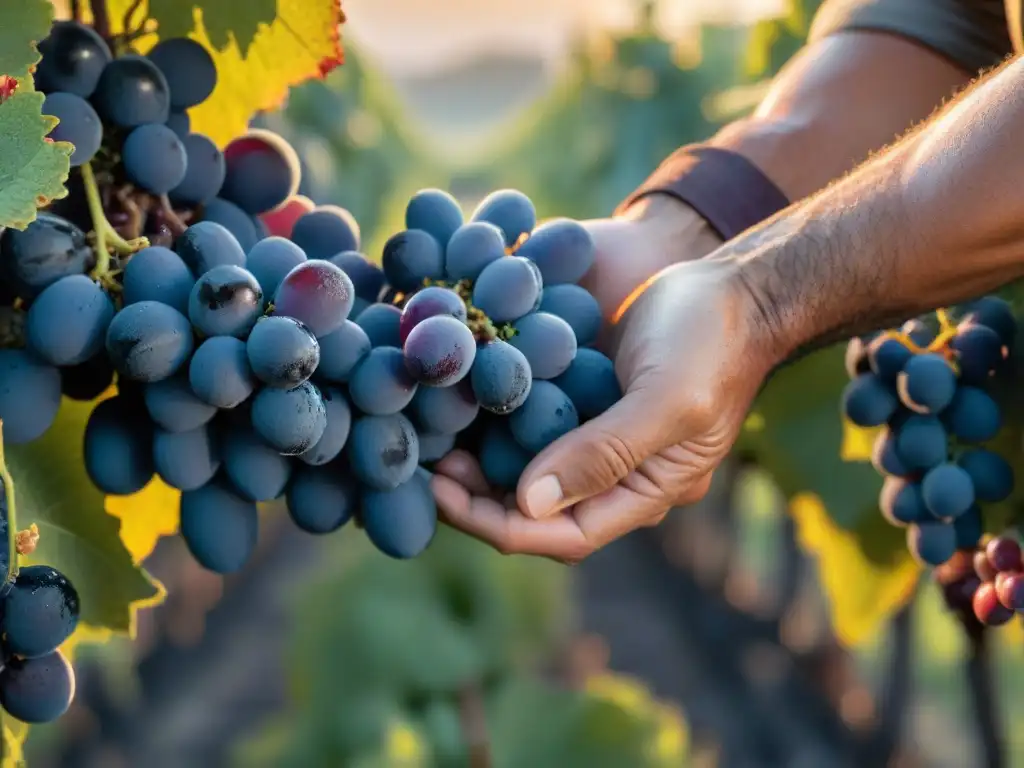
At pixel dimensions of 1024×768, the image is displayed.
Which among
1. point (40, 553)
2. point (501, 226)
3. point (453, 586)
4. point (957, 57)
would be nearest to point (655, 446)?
point (501, 226)

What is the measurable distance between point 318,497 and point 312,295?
0.71 ft

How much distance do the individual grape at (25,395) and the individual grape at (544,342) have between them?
41 centimetres


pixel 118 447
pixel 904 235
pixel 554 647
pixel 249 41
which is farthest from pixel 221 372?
pixel 554 647

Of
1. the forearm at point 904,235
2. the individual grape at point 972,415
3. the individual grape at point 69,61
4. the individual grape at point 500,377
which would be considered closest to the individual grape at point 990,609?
the individual grape at point 972,415

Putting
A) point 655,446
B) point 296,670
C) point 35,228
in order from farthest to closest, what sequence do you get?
1. point 296,670
2. point 655,446
3. point 35,228

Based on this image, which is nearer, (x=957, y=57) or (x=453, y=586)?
(x=957, y=57)

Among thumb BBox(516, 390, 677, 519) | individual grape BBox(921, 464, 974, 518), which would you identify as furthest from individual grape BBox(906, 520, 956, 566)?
thumb BBox(516, 390, 677, 519)

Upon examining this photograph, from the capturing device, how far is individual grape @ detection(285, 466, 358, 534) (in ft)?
3.27

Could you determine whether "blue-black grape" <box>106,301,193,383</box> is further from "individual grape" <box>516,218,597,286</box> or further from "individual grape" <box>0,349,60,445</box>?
"individual grape" <box>516,218,597,286</box>

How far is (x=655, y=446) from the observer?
1109mm

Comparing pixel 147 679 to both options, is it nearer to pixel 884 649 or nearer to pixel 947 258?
pixel 884 649

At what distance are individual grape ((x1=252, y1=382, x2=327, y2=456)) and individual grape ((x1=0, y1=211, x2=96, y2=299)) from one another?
0.19m

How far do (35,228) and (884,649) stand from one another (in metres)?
6.03

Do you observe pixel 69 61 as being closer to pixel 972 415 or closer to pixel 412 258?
pixel 412 258
